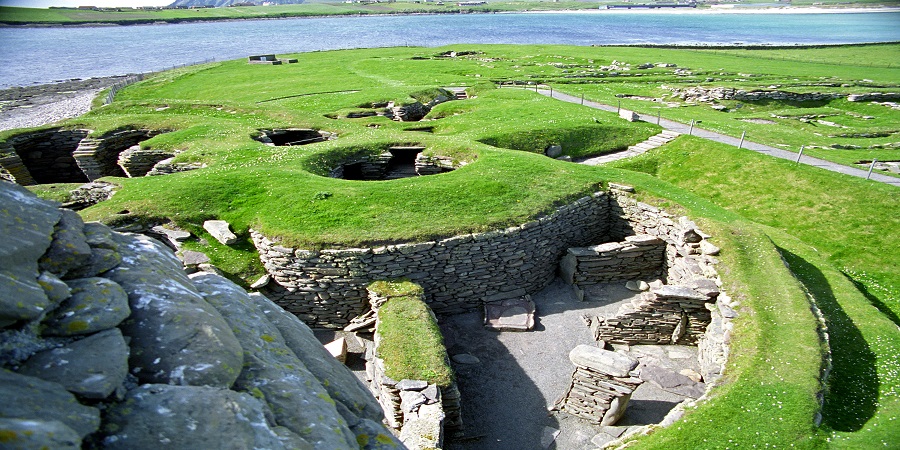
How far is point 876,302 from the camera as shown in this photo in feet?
56.3

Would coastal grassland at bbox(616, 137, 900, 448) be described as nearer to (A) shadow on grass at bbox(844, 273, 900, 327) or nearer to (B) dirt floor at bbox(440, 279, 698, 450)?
(A) shadow on grass at bbox(844, 273, 900, 327)

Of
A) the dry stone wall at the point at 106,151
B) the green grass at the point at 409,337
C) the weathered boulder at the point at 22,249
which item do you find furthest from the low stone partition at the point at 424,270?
the dry stone wall at the point at 106,151

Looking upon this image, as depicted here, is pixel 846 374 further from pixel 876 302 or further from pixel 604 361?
pixel 876 302

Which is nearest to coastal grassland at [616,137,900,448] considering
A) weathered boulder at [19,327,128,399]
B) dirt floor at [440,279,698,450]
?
dirt floor at [440,279,698,450]

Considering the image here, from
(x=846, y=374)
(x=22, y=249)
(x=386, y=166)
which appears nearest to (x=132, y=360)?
(x=22, y=249)

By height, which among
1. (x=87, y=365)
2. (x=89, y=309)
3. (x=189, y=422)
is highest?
(x=89, y=309)

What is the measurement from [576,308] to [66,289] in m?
16.0

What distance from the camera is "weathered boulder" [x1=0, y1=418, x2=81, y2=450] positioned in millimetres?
2861

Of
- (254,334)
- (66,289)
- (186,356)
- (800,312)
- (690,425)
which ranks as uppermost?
(66,289)

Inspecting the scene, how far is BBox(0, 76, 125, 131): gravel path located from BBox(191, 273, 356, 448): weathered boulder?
4442 cm

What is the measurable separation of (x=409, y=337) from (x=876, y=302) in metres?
17.0

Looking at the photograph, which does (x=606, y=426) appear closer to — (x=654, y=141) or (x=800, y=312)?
(x=800, y=312)

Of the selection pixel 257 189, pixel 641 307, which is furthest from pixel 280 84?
pixel 641 307

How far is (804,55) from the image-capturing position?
80688 mm
